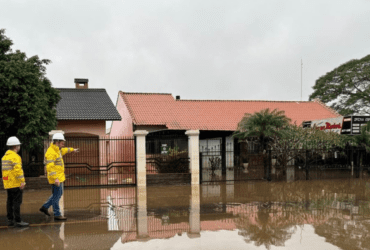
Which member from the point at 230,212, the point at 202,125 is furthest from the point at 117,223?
the point at 202,125

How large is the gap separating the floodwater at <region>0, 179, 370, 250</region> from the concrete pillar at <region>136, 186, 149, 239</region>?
18 millimetres

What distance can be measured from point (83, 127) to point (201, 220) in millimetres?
13355

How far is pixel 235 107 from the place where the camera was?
→ 2581 cm

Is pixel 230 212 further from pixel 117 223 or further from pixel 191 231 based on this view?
pixel 117 223

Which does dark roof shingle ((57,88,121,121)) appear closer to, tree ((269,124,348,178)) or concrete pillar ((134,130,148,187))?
concrete pillar ((134,130,148,187))

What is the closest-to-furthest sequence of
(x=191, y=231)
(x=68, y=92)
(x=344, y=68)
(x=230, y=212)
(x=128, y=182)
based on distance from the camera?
(x=191, y=231), (x=230, y=212), (x=128, y=182), (x=68, y=92), (x=344, y=68)

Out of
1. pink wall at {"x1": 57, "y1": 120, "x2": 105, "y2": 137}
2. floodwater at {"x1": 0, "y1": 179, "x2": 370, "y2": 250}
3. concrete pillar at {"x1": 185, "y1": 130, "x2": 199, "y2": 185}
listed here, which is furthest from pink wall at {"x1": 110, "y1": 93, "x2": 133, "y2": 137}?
floodwater at {"x1": 0, "y1": 179, "x2": 370, "y2": 250}

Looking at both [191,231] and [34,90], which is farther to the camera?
[34,90]

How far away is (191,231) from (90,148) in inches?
518

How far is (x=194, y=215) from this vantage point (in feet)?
26.7

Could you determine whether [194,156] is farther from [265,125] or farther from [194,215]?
[194,215]

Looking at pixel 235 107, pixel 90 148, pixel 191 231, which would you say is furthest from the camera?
pixel 235 107

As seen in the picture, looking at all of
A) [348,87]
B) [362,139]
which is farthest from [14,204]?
[348,87]

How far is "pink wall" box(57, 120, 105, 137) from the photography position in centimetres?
1934
